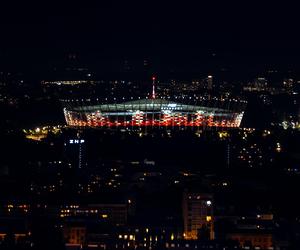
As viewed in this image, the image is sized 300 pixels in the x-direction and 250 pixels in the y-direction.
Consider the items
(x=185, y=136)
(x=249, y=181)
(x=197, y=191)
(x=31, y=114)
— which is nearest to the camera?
(x=197, y=191)

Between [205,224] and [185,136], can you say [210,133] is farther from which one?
[205,224]

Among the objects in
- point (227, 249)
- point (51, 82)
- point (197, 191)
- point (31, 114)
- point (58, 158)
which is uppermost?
point (51, 82)

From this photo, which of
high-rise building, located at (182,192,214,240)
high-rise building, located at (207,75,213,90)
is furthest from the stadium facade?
high-rise building, located at (182,192,214,240)

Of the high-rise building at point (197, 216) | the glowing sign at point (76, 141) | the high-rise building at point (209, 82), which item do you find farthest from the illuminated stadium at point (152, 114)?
the high-rise building at point (197, 216)

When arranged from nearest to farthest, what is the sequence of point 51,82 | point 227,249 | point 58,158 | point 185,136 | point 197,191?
point 227,249, point 197,191, point 58,158, point 185,136, point 51,82

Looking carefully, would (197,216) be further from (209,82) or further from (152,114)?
(209,82)

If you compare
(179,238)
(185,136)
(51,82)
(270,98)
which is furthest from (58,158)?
(51,82)

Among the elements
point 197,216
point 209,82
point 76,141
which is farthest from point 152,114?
point 197,216
